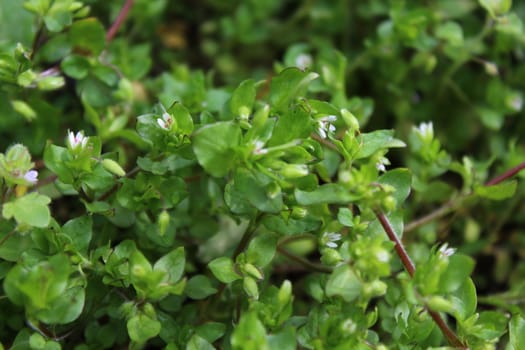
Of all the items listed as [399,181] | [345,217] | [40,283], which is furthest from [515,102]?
[40,283]

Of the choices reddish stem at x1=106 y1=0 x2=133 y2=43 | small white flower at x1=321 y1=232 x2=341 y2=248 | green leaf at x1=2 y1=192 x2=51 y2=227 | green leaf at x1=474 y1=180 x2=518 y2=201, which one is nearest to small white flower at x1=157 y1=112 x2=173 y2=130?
green leaf at x1=2 y1=192 x2=51 y2=227

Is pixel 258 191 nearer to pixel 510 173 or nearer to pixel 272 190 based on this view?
pixel 272 190

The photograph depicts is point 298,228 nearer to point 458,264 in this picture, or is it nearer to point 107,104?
point 458,264

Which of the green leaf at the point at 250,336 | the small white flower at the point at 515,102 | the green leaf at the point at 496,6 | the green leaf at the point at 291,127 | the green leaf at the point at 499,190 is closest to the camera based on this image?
the green leaf at the point at 250,336

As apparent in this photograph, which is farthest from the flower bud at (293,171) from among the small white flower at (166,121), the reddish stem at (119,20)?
the reddish stem at (119,20)

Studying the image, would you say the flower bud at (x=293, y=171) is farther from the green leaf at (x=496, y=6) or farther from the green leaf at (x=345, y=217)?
the green leaf at (x=496, y=6)

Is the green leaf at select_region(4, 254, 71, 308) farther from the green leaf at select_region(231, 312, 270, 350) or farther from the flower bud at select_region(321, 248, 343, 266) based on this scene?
the flower bud at select_region(321, 248, 343, 266)

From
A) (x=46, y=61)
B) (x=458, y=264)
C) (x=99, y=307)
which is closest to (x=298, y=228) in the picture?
(x=458, y=264)
